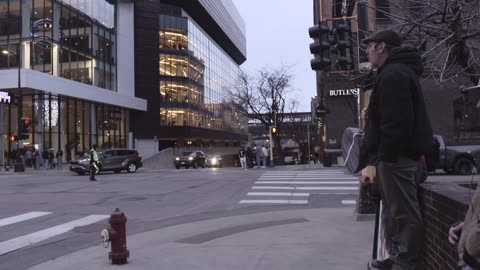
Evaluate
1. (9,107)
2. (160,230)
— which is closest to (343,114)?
(9,107)

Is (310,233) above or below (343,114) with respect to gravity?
below

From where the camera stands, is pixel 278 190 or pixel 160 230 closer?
pixel 160 230

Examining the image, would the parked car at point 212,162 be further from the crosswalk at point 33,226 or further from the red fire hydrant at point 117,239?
the red fire hydrant at point 117,239

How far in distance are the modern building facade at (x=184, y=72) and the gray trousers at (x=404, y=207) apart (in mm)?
55626

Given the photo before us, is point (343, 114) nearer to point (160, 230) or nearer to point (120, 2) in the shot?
point (120, 2)

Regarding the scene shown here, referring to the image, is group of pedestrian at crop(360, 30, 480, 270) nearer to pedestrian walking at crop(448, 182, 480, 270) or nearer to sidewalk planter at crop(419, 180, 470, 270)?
sidewalk planter at crop(419, 180, 470, 270)

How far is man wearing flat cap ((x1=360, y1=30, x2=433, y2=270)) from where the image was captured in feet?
12.4

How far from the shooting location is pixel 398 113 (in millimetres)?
3734

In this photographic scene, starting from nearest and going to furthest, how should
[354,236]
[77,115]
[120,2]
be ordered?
[354,236] < [77,115] < [120,2]

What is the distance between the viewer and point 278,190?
16.5 meters

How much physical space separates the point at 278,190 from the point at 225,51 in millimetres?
89977

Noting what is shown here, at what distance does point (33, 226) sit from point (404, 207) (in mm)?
8729

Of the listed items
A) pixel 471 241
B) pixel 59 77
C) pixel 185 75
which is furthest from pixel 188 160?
pixel 471 241

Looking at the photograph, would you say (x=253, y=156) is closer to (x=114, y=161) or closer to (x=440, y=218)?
(x=114, y=161)
